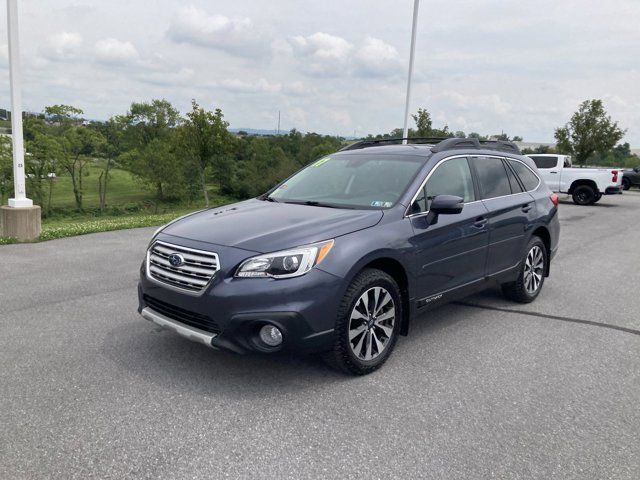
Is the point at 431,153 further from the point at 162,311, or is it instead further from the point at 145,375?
the point at 145,375

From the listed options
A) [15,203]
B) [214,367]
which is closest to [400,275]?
[214,367]

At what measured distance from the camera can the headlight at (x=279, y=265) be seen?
350cm

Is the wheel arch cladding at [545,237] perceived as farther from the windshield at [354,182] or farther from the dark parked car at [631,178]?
the dark parked car at [631,178]

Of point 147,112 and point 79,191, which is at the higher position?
point 147,112

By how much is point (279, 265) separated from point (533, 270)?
145 inches

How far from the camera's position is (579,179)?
68.0 ft

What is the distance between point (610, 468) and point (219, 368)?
8.49ft

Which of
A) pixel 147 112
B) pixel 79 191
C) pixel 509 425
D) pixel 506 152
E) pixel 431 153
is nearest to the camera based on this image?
A: pixel 509 425

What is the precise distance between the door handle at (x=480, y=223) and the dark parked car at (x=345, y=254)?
3cm

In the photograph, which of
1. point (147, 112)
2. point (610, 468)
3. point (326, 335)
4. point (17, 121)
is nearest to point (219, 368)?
point (326, 335)

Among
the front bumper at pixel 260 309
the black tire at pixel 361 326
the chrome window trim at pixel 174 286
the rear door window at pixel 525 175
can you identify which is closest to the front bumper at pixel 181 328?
the front bumper at pixel 260 309

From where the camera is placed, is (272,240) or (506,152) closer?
(272,240)

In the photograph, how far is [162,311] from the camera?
3.92m

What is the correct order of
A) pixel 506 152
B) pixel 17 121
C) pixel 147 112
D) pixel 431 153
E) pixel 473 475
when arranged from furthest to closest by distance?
pixel 147 112 → pixel 17 121 → pixel 506 152 → pixel 431 153 → pixel 473 475
